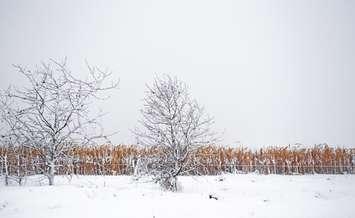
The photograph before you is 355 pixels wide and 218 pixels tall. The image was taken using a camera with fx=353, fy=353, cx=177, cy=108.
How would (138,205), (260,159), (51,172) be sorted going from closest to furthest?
(138,205) < (51,172) < (260,159)

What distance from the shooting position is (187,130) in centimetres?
1786

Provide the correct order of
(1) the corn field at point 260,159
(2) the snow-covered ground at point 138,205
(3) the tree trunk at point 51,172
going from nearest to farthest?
(2) the snow-covered ground at point 138,205 < (3) the tree trunk at point 51,172 < (1) the corn field at point 260,159

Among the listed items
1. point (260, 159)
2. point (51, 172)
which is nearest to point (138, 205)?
point (51, 172)

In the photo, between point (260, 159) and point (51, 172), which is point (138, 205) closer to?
point (51, 172)

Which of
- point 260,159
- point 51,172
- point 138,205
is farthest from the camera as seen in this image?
point 260,159

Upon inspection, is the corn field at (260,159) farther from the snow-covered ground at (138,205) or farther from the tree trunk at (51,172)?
the snow-covered ground at (138,205)

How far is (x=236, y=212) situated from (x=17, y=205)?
7.01 m

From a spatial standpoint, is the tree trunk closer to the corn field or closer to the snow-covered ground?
the snow-covered ground

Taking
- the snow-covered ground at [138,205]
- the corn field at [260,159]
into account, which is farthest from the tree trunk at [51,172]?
the corn field at [260,159]

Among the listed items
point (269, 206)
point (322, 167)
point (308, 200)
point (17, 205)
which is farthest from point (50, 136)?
point (322, 167)

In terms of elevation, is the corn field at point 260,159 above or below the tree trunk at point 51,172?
→ below

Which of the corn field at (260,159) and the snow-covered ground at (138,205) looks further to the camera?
the corn field at (260,159)

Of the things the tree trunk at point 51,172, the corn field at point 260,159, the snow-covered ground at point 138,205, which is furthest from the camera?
the corn field at point 260,159

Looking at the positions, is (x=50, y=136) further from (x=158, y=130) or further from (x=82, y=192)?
(x=158, y=130)
